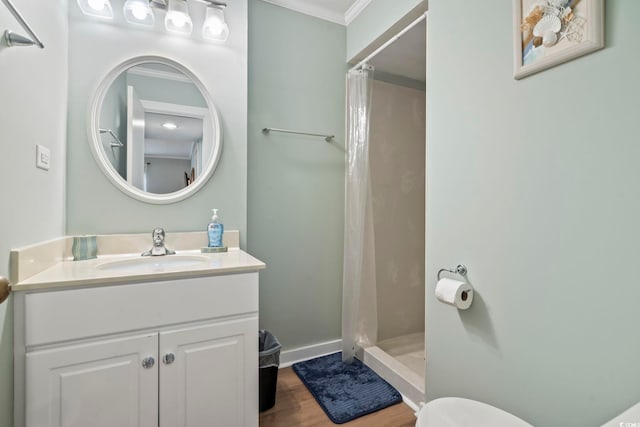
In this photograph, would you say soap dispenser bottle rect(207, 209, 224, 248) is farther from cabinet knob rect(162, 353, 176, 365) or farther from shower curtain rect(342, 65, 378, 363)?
shower curtain rect(342, 65, 378, 363)

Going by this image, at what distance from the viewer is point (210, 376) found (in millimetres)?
1260

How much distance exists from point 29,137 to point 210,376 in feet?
3.91

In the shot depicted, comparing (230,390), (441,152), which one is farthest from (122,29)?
(230,390)

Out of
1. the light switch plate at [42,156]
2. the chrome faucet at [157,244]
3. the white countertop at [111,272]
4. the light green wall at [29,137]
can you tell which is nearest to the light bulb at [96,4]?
the light green wall at [29,137]

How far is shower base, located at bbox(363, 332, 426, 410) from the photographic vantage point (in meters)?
1.73

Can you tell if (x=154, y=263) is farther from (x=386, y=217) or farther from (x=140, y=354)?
(x=386, y=217)

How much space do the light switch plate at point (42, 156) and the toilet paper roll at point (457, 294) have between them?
1.76 m

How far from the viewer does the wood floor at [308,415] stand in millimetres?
1551

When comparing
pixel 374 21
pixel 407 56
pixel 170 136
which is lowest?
pixel 170 136

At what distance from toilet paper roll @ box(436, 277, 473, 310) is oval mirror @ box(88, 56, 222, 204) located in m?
1.42

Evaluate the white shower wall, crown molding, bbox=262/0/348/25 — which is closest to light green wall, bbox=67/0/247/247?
crown molding, bbox=262/0/348/25

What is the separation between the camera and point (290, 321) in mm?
2148

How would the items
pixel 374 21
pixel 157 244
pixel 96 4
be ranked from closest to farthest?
1. pixel 96 4
2. pixel 157 244
3. pixel 374 21

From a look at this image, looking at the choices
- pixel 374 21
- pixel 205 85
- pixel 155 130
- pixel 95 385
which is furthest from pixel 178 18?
pixel 95 385
